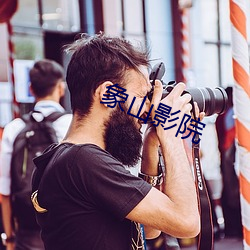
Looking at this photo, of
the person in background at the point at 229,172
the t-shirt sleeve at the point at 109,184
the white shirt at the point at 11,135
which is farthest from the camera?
the person in background at the point at 229,172

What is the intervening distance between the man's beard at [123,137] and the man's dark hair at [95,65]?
0.08m

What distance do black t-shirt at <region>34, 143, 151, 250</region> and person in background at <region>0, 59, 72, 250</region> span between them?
128cm

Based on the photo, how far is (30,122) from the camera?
2.87m

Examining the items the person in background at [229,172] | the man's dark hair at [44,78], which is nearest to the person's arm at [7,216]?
the man's dark hair at [44,78]

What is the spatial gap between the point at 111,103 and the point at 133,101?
7 centimetres

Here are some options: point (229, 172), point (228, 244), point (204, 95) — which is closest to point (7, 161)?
point (204, 95)

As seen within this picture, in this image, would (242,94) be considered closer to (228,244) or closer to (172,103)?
(172,103)

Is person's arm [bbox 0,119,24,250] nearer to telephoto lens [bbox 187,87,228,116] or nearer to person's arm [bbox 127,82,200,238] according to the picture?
telephoto lens [bbox 187,87,228,116]

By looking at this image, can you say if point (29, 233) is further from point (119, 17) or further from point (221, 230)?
point (119, 17)

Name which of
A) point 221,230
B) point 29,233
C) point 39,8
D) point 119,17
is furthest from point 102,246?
point 119,17

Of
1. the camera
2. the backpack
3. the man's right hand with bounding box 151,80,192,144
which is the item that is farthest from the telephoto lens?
the backpack

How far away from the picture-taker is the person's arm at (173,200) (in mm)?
1428

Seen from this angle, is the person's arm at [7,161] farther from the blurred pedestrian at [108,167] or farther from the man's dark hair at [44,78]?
the blurred pedestrian at [108,167]

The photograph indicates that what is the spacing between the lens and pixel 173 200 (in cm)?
146
